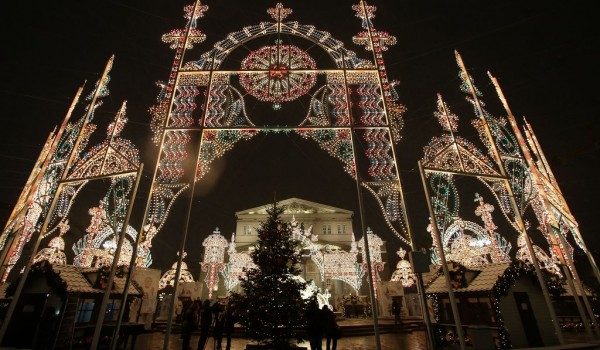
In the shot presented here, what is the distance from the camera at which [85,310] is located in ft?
32.7

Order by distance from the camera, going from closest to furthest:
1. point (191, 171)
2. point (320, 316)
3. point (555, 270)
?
point (320, 316), point (191, 171), point (555, 270)

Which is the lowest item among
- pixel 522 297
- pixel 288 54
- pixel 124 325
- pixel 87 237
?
pixel 124 325

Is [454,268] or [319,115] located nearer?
[319,115]

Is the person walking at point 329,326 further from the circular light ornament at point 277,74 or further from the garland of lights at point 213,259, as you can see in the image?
the garland of lights at point 213,259

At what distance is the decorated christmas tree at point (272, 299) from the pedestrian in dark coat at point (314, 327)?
0.50 meters

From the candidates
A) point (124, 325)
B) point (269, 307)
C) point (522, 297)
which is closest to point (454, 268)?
point (522, 297)

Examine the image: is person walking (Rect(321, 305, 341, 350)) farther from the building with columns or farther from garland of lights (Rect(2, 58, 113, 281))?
garland of lights (Rect(2, 58, 113, 281))

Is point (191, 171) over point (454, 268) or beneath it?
over

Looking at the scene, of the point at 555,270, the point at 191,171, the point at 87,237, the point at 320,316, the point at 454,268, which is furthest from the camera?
the point at 87,237

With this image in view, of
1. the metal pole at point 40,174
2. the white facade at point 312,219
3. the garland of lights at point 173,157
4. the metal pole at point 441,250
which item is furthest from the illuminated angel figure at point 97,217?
the white facade at point 312,219

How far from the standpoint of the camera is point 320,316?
740 centimetres

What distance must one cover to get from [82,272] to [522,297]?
1470 cm

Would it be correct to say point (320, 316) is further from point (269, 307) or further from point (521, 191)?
point (521, 191)

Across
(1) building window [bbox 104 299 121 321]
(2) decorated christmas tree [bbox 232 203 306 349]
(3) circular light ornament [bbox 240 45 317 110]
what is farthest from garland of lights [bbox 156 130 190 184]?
(1) building window [bbox 104 299 121 321]
